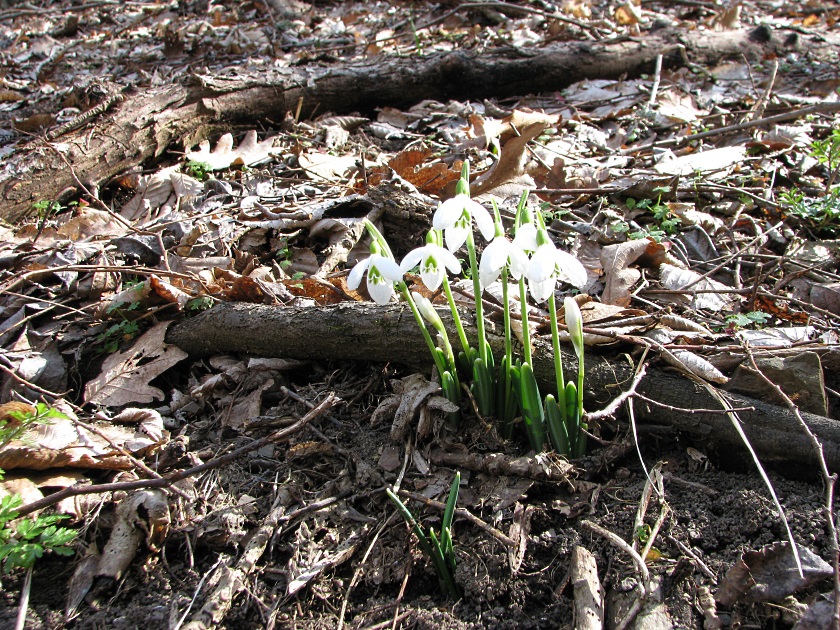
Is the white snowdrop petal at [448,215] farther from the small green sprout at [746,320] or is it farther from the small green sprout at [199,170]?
the small green sprout at [199,170]

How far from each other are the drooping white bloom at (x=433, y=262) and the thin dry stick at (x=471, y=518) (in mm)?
633

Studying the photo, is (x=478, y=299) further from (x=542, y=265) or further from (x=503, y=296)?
(x=542, y=265)

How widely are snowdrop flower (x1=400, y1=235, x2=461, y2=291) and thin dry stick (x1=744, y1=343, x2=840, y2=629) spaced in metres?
0.97

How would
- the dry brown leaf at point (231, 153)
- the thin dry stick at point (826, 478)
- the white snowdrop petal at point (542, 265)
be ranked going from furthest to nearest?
1. the dry brown leaf at point (231, 153)
2. the white snowdrop petal at point (542, 265)
3. the thin dry stick at point (826, 478)

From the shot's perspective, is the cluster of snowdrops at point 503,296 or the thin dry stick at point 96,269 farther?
the thin dry stick at point 96,269

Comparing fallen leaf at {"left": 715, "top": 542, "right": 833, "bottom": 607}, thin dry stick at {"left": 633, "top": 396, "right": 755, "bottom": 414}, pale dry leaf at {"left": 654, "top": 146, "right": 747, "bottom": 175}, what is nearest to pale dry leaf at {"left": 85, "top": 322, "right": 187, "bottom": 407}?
thin dry stick at {"left": 633, "top": 396, "right": 755, "bottom": 414}

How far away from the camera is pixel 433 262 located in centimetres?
152

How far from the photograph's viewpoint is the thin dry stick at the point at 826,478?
1.28 metres

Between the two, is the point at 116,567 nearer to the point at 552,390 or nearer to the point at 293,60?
the point at 552,390

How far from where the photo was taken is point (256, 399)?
2.16m

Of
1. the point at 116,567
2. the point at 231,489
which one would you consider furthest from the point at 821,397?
the point at 116,567

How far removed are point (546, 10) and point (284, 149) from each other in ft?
10.9

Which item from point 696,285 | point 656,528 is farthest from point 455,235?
point 696,285

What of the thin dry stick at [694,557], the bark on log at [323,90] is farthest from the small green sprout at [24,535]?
the bark on log at [323,90]
